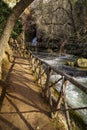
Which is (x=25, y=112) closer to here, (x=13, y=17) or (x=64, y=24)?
(x=13, y=17)

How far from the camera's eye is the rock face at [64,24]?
45.0 feet

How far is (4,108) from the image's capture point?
697 cm

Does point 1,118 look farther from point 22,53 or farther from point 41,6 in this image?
point 22,53

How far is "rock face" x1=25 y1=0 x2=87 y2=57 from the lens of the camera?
45.0 ft

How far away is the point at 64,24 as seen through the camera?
1554 centimetres

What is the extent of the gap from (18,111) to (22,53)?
1880 cm

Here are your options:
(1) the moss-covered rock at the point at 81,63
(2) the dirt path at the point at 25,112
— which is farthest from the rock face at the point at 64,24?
(2) the dirt path at the point at 25,112

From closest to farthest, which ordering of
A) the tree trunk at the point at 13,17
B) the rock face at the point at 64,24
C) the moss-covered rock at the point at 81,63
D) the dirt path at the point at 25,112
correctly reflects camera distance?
the dirt path at the point at 25,112
the tree trunk at the point at 13,17
the rock face at the point at 64,24
the moss-covered rock at the point at 81,63

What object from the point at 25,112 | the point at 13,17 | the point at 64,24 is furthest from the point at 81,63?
the point at 25,112

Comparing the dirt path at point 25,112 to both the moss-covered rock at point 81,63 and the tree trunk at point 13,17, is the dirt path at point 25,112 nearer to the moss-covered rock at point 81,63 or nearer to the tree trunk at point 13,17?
the tree trunk at point 13,17

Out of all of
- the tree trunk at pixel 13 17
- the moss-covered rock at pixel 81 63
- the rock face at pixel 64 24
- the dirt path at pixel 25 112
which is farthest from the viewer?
the moss-covered rock at pixel 81 63

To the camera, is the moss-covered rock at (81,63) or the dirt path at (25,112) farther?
the moss-covered rock at (81,63)

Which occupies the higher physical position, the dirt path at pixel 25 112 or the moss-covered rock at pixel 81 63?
the dirt path at pixel 25 112

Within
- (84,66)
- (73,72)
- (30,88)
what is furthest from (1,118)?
(84,66)
